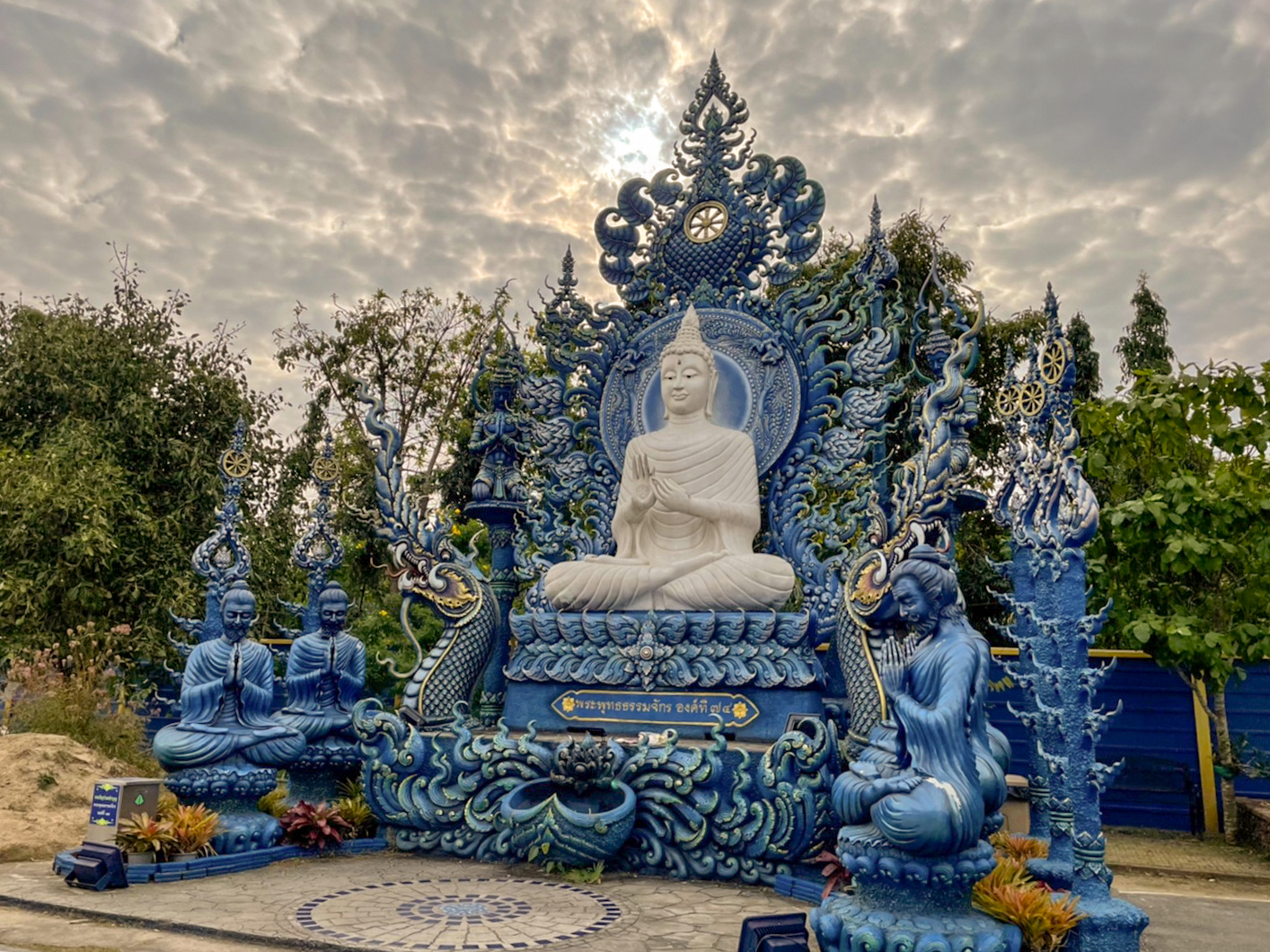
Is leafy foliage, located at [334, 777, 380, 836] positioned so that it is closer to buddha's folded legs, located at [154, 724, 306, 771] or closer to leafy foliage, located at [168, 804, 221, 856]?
buddha's folded legs, located at [154, 724, 306, 771]

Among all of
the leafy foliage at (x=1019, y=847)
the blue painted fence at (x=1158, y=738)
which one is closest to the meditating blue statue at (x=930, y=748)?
the leafy foliage at (x=1019, y=847)

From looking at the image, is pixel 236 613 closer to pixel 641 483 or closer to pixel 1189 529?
pixel 641 483

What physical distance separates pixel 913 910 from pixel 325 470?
7.80 meters

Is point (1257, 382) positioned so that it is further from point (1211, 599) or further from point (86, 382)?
point (86, 382)

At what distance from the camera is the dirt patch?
826 cm

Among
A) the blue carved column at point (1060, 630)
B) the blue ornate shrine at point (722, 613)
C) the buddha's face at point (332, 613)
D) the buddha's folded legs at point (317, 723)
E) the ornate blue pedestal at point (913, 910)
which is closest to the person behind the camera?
the ornate blue pedestal at point (913, 910)

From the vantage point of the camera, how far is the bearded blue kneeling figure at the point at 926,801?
499 centimetres

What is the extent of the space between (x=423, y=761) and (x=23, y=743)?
13.9 feet

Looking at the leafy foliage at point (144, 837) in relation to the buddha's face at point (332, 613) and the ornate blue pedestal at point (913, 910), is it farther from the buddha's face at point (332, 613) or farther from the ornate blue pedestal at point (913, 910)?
the ornate blue pedestal at point (913, 910)

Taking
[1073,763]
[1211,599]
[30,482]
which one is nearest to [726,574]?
[1073,763]

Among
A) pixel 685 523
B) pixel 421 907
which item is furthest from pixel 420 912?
pixel 685 523

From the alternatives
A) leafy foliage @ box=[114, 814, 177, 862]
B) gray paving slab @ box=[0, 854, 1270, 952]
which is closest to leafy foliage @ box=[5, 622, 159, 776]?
gray paving slab @ box=[0, 854, 1270, 952]

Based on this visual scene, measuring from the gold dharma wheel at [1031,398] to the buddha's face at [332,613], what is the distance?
595 cm

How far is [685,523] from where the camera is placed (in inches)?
377
